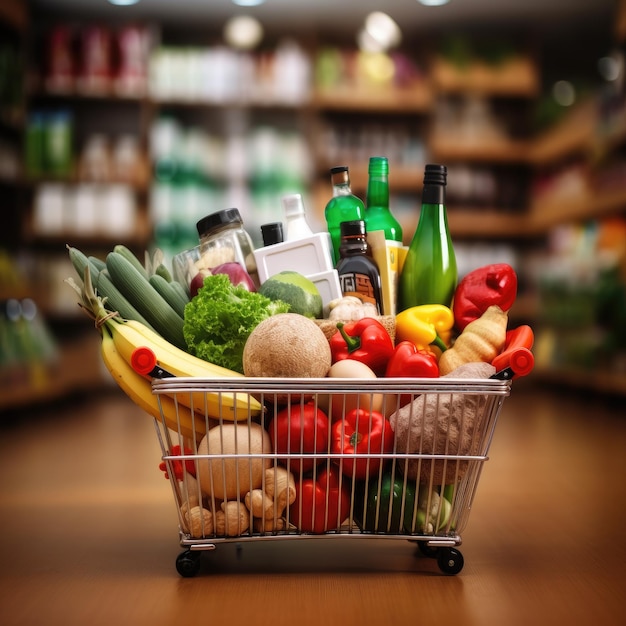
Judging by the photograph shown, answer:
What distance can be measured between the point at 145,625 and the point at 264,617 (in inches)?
6.0

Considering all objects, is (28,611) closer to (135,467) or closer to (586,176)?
(135,467)

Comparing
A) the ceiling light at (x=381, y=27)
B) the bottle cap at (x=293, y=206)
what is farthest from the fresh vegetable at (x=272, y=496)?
the ceiling light at (x=381, y=27)

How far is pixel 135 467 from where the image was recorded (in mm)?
2531

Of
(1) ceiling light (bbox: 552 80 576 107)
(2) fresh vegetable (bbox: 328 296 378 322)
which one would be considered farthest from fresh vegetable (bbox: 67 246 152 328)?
(1) ceiling light (bbox: 552 80 576 107)

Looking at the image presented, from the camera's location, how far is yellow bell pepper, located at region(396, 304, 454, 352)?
143 centimetres

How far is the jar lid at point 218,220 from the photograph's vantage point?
159 centimetres

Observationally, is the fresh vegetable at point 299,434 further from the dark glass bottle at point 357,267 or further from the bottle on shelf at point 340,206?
the bottle on shelf at point 340,206

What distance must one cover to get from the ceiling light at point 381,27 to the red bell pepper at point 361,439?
4831mm

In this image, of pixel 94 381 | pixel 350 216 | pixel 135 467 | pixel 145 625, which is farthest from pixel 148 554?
pixel 94 381

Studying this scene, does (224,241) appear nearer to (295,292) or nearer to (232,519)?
(295,292)

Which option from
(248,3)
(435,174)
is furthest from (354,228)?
(248,3)

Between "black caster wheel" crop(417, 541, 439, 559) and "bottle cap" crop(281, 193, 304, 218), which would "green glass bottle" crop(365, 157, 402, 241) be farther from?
"black caster wheel" crop(417, 541, 439, 559)

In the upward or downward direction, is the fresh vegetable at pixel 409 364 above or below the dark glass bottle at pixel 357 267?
below

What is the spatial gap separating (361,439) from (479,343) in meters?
0.25
